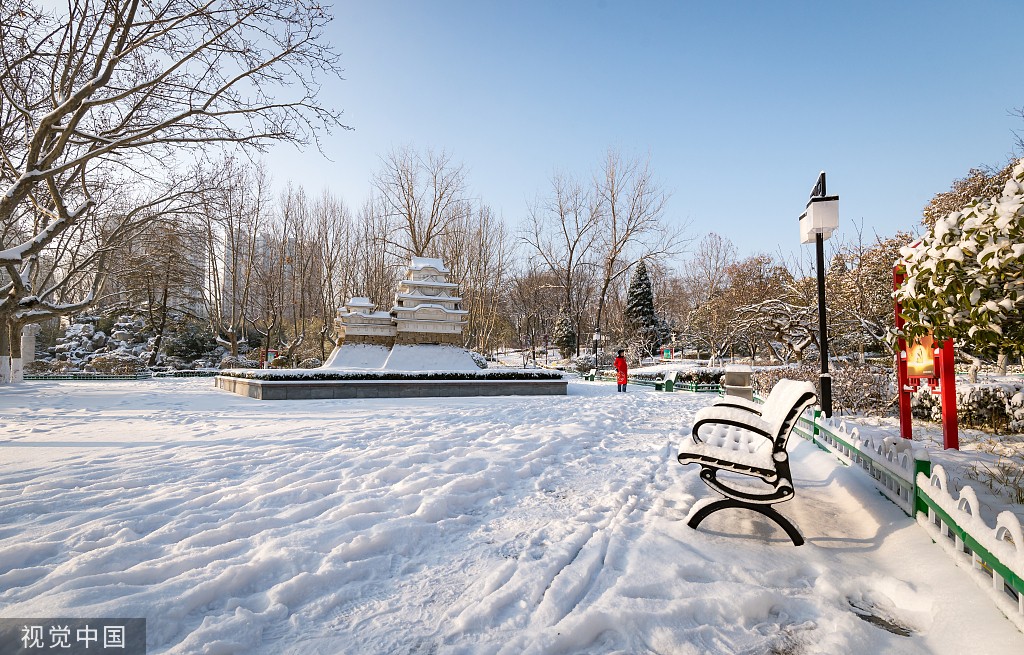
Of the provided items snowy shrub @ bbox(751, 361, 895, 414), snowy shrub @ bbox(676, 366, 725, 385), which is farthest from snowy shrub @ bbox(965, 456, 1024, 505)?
snowy shrub @ bbox(676, 366, 725, 385)

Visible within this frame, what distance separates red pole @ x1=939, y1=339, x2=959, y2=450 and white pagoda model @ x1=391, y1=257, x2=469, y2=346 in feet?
58.3

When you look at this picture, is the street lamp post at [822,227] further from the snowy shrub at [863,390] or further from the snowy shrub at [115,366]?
the snowy shrub at [115,366]

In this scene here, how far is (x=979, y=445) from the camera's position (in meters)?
5.48

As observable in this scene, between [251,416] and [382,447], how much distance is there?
4.83m

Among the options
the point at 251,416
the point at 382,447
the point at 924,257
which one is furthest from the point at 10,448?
the point at 924,257

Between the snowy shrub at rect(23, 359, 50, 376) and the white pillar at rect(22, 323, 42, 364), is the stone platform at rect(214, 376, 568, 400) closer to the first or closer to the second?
the snowy shrub at rect(23, 359, 50, 376)

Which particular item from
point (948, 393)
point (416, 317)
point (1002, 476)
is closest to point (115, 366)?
point (416, 317)

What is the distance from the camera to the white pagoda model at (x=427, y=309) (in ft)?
70.2

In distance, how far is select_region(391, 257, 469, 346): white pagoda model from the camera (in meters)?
21.4

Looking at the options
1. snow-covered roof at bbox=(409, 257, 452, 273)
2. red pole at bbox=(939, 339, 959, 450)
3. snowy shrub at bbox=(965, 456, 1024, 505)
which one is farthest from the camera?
snow-covered roof at bbox=(409, 257, 452, 273)

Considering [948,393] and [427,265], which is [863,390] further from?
[427,265]

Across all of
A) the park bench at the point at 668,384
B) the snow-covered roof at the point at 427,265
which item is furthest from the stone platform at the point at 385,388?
the snow-covered roof at the point at 427,265

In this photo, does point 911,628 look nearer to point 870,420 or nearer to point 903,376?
point 903,376

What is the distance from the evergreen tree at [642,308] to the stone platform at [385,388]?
25.9 m
